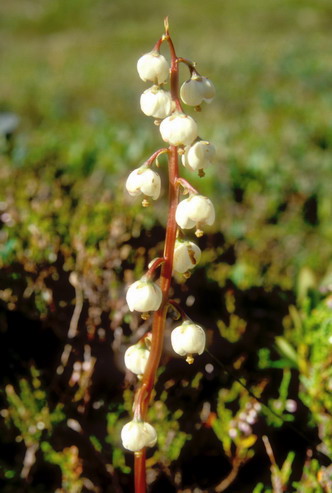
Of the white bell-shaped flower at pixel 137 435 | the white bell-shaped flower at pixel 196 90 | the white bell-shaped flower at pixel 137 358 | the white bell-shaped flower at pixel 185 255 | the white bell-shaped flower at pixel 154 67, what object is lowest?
the white bell-shaped flower at pixel 137 435

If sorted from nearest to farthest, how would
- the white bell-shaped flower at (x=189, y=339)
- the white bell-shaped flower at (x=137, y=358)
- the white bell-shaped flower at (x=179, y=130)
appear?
the white bell-shaped flower at (x=179, y=130) < the white bell-shaped flower at (x=189, y=339) < the white bell-shaped flower at (x=137, y=358)

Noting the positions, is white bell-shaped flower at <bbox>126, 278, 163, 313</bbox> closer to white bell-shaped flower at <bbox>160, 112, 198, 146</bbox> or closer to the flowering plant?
the flowering plant

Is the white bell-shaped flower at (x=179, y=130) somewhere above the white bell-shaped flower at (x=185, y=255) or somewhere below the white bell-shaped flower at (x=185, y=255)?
above

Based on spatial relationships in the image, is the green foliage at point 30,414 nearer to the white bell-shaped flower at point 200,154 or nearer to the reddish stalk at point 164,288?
the reddish stalk at point 164,288

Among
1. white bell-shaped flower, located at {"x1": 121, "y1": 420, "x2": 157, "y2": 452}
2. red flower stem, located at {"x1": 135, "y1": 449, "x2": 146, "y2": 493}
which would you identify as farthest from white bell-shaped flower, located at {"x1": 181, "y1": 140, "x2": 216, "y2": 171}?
red flower stem, located at {"x1": 135, "y1": 449, "x2": 146, "y2": 493}

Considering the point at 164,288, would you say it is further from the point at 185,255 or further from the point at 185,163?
the point at 185,163

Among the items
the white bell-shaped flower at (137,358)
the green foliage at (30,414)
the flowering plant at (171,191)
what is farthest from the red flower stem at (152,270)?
the green foliage at (30,414)

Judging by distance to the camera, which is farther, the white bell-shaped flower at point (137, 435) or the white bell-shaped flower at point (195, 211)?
the white bell-shaped flower at point (137, 435)

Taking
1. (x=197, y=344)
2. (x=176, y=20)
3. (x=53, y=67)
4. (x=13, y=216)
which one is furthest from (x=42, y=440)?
(x=176, y=20)

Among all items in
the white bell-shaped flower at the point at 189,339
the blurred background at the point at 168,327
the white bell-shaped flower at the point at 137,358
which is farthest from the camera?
the blurred background at the point at 168,327
